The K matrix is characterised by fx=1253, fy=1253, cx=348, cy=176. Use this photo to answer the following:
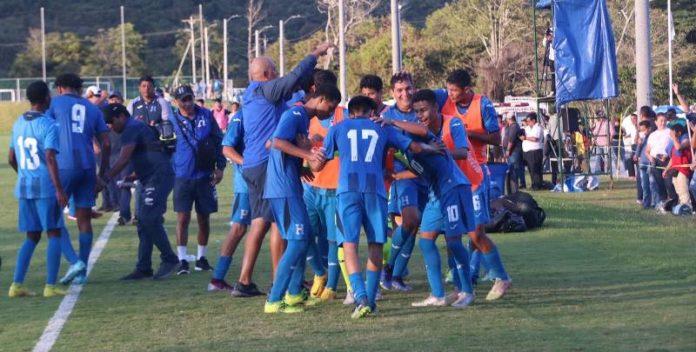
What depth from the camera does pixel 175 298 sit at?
11.0m

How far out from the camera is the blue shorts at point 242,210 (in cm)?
1153

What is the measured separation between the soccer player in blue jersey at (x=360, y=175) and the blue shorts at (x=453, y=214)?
644 mm

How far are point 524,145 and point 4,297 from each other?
17.2 m

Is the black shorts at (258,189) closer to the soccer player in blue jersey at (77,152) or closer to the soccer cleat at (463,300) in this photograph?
the soccer cleat at (463,300)

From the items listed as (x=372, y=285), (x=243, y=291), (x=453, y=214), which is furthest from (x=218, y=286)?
(x=453, y=214)

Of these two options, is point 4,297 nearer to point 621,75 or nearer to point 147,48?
point 621,75

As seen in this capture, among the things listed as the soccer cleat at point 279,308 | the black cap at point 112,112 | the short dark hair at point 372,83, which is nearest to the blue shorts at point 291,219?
the soccer cleat at point 279,308

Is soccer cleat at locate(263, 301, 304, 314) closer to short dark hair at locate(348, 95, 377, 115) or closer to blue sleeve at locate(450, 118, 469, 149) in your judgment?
short dark hair at locate(348, 95, 377, 115)

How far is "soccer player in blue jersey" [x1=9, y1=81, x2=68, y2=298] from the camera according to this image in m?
11.3

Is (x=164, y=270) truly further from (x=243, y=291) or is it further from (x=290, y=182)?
(x=290, y=182)

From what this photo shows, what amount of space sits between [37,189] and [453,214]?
3.87 metres

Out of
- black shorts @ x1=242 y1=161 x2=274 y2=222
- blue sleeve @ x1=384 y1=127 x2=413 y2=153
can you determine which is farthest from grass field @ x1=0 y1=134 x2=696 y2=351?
blue sleeve @ x1=384 y1=127 x2=413 y2=153

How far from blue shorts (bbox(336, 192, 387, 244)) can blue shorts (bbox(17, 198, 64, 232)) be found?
3.19 metres

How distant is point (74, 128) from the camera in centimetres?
1190
